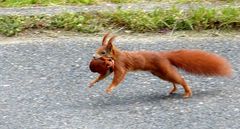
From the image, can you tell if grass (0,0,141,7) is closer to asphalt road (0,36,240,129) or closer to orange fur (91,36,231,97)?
asphalt road (0,36,240,129)

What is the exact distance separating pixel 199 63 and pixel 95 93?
2.29ft

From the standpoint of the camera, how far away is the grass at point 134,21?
591 cm

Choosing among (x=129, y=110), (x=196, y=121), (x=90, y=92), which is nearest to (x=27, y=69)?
(x=90, y=92)

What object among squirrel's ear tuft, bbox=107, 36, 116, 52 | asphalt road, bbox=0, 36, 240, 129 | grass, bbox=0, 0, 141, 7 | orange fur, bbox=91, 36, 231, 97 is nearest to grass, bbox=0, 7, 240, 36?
asphalt road, bbox=0, 36, 240, 129

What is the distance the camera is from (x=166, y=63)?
461 centimetres

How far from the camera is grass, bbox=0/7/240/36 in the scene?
5.91 meters

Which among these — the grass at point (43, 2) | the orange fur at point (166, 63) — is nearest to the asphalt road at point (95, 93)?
the orange fur at point (166, 63)

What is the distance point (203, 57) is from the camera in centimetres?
473

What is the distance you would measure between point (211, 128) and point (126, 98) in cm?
70

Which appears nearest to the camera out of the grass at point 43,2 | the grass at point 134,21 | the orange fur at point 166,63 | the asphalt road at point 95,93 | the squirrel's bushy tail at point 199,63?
the asphalt road at point 95,93

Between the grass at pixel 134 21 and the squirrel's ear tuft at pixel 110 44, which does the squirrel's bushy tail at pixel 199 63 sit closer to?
the squirrel's ear tuft at pixel 110 44

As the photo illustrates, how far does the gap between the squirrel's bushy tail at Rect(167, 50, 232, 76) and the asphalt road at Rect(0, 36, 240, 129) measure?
0.16 m

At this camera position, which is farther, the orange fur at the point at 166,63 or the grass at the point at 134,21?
the grass at the point at 134,21

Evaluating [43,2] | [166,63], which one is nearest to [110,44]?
[166,63]
